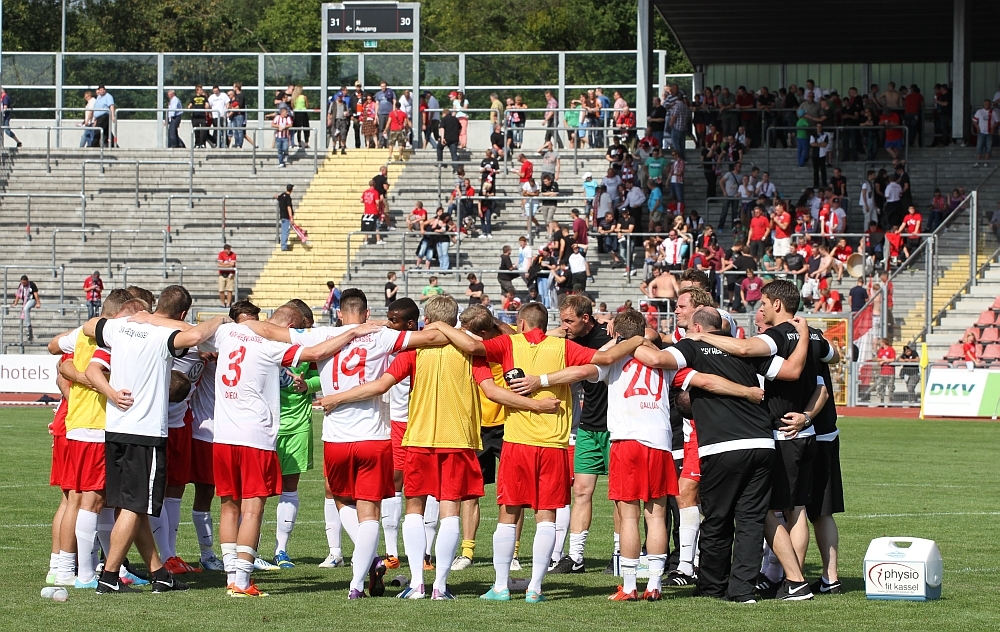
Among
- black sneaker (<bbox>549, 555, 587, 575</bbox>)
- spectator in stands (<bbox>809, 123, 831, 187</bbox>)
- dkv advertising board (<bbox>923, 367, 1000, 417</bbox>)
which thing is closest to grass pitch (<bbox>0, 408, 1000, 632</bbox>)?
black sneaker (<bbox>549, 555, 587, 575</bbox>)

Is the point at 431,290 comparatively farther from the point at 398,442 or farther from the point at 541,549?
the point at 541,549

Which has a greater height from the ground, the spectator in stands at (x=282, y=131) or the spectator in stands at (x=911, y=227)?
the spectator in stands at (x=282, y=131)

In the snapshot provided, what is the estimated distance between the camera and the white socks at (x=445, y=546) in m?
9.80

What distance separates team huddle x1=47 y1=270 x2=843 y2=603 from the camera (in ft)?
32.4

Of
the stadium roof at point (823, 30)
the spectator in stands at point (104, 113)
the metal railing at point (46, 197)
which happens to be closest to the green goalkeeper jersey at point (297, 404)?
the metal railing at point (46, 197)

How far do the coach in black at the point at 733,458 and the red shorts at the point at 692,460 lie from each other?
556 mm

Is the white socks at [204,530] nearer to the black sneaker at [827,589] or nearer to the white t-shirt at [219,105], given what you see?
the black sneaker at [827,589]

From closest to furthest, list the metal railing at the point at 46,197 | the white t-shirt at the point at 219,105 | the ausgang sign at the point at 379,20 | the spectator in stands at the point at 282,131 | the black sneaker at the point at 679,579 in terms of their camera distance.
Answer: the black sneaker at the point at 679,579 < the metal railing at the point at 46,197 < the ausgang sign at the point at 379,20 < the spectator in stands at the point at 282,131 < the white t-shirt at the point at 219,105

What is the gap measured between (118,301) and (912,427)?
18.4 meters

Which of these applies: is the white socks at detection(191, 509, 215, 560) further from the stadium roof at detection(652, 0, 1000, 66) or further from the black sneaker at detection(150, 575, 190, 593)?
the stadium roof at detection(652, 0, 1000, 66)

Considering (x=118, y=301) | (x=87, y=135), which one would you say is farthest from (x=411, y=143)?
(x=118, y=301)

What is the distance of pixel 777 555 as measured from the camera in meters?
10.1

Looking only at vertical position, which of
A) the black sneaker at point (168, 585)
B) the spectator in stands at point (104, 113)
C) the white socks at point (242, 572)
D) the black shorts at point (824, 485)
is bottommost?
the black sneaker at point (168, 585)

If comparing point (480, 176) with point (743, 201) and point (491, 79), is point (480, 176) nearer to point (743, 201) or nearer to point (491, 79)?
point (491, 79)
